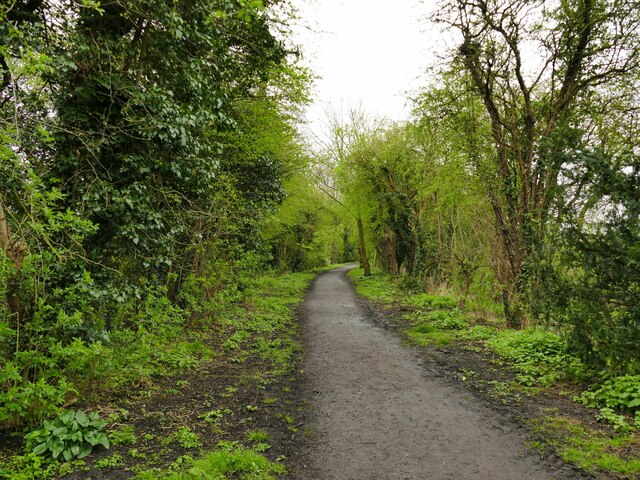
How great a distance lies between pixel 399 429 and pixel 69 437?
366cm

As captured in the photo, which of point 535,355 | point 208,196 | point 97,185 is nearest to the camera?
point 97,185

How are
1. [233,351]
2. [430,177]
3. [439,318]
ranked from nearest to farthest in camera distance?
[233,351] → [439,318] → [430,177]

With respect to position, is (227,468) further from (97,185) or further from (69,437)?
(97,185)

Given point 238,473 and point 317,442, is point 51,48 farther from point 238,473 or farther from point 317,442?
point 317,442

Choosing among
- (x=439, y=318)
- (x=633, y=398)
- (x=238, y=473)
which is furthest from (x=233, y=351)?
(x=633, y=398)

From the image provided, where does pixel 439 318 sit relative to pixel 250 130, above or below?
below

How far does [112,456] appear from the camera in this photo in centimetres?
378

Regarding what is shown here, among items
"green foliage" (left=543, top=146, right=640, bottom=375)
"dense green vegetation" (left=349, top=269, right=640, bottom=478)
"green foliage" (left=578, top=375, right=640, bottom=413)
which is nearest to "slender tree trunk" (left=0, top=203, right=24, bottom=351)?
"dense green vegetation" (left=349, top=269, right=640, bottom=478)

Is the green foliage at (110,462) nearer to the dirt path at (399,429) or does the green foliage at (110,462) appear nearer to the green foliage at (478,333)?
the dirt path at (399,429)

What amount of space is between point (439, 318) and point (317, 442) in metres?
7.12

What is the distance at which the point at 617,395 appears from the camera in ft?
15.4

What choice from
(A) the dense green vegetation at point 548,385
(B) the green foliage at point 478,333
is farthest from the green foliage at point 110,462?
(B) the green foliage at point 478,333

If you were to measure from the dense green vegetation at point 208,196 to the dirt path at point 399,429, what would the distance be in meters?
1.05

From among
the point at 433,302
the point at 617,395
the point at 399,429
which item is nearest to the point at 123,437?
the point at 399,429
